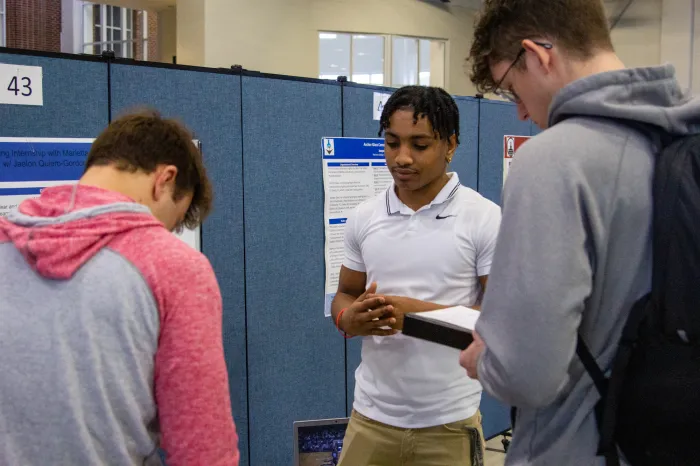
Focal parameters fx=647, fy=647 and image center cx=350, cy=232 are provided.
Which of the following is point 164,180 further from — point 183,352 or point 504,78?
point 504,78

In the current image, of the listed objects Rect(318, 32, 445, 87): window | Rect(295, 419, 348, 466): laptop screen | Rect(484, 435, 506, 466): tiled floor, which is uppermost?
Rect(318, 32, 445, 87): window

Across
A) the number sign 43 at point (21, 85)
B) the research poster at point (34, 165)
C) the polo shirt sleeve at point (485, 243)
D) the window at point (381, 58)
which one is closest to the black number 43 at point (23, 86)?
the number sign 43 at point (21, 85)

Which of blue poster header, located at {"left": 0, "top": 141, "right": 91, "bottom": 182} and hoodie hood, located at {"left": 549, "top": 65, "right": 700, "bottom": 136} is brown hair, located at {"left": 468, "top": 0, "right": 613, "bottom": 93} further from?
blue poster header, located at {"left": 0, "top": 141, "right": 91, "bottom": 182}

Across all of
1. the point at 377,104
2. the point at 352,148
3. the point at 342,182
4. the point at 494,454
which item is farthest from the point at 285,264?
the point at 494,454

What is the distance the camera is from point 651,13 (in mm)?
8500

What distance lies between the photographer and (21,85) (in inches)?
74.3

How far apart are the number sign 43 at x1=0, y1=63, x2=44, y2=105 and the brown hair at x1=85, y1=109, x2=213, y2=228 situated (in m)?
0.91

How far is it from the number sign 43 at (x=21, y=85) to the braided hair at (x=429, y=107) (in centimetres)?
105

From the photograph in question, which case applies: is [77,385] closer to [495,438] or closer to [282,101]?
[282,101]

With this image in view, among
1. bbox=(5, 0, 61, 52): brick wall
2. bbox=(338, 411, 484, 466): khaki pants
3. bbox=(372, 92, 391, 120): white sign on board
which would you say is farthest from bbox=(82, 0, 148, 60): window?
bbox=(338, 411, 484, 466): khaki pants

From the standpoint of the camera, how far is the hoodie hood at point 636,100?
2.89 ft

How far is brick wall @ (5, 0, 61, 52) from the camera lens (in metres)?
20.3

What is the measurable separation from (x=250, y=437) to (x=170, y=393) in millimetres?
1566

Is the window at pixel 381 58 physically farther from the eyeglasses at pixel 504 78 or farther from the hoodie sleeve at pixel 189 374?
the hoodie sleeve at pixel 189 374
